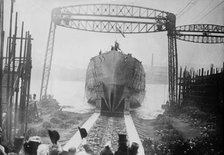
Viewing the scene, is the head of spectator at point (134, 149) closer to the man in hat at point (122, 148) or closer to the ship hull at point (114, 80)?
the man in hat at point (122, 148)

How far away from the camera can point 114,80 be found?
2130 centimetres

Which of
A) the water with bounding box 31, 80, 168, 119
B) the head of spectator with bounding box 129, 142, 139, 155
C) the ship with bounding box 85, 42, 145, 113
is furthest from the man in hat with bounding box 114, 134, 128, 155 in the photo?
the water with bounding box 31, 80, 168, 119

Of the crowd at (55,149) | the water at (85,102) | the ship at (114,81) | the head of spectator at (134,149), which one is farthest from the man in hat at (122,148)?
the water at (85,102)

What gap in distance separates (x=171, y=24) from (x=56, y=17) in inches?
432

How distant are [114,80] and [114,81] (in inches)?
3.5

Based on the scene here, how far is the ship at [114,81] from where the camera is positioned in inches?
820

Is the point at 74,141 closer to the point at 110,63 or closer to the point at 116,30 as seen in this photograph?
the point at 110,63

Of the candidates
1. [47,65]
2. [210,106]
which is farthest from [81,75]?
A: [210,106]

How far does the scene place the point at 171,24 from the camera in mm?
24453

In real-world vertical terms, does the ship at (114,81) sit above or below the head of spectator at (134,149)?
above

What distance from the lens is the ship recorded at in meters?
20.8

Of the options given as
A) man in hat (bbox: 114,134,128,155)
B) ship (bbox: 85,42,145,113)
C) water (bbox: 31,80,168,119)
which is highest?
ship (bbox: 85,42,145,113)

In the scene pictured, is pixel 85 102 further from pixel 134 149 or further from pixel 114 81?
pixel 134 149

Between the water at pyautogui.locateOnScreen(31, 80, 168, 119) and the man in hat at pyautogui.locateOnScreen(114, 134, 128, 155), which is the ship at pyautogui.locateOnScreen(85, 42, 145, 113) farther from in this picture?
the man in hat at pyautogui.locateOnScreen(114, 134, 128, 155)
